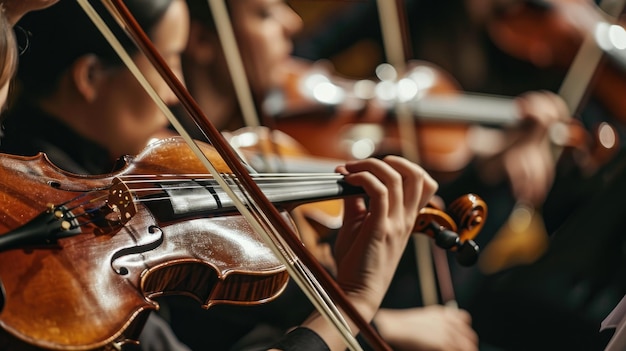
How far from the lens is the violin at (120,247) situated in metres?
0.83

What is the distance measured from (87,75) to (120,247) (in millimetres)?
338

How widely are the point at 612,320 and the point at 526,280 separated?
25 centimetres

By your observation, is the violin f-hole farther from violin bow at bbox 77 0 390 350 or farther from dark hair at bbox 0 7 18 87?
dark hair at bbox 0 7 18 87

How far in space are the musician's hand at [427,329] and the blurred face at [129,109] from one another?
1.36 feet

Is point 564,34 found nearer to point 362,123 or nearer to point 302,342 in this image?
point 362,123

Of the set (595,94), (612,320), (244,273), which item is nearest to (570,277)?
(612,320)

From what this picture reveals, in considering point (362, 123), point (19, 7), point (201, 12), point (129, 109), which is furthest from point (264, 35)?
point (19, 7)

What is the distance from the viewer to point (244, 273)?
0.98 m

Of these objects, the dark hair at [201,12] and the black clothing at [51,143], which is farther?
the dark hair at [201,12]

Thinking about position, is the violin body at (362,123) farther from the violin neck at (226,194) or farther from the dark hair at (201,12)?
the violin neck at (226,194)

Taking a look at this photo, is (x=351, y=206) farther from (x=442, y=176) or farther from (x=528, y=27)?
(x=528, y=27)

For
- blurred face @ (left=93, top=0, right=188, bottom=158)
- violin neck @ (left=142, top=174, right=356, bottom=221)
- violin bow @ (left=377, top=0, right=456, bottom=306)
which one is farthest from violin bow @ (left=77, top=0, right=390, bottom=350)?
violin bow @ (left=377, top=0, right=456, bottom=306)

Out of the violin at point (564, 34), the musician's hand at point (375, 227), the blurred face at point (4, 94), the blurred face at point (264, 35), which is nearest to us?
the blurred face at point (4, 94)

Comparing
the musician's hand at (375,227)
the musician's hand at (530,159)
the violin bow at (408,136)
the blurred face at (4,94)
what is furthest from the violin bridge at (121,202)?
the musician's hand at (530,159)
